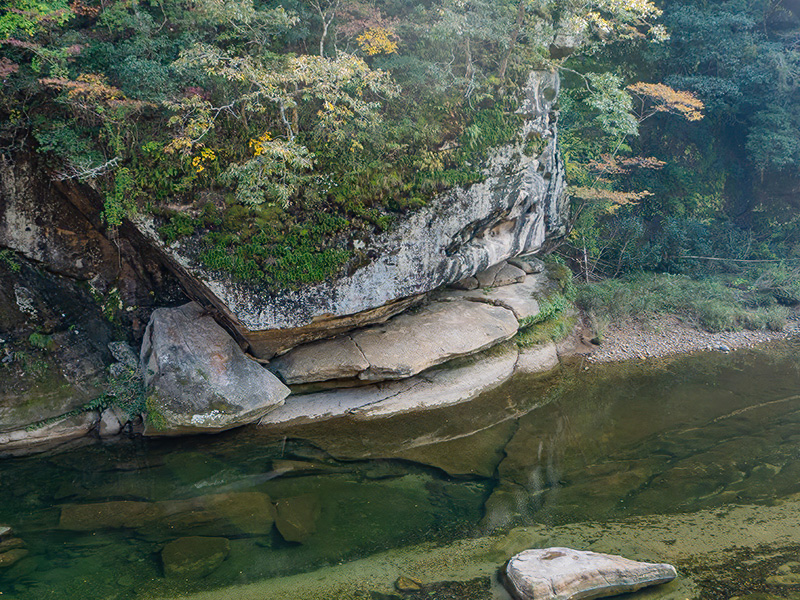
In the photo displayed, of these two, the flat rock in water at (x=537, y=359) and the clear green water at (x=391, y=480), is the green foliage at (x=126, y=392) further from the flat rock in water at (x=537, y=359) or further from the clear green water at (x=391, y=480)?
the flat rock in water at (x=537, y=359)

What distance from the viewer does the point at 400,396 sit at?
37.1 feet

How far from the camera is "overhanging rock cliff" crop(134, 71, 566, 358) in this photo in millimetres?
10195

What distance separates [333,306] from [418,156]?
363 centimetres

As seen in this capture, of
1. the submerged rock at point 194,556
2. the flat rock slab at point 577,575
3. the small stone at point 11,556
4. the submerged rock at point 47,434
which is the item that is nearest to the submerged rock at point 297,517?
the submerged rock at point 194,556

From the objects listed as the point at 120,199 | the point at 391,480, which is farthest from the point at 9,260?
the point at 391,480

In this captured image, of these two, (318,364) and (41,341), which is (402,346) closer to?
(318,364)

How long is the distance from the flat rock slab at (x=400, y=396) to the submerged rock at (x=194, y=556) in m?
3.16

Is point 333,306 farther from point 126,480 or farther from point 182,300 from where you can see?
point 126,480

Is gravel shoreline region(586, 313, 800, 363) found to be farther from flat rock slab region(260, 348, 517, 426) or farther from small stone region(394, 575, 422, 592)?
small stone region(394, 575, 422, 592)

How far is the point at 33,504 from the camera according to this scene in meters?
8.33

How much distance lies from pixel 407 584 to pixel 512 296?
8488 millimetres

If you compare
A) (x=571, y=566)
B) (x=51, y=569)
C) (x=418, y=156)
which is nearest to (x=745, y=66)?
(x=418, y=156)

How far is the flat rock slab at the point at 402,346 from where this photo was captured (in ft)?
36.1

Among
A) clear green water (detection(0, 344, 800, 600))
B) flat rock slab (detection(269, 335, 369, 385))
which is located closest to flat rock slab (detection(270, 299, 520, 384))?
flat rock slab (detection(269, 335, 369, 385))
